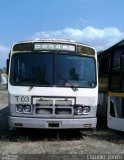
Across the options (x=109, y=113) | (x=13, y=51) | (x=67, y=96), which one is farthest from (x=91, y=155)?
(x=13, y=51)

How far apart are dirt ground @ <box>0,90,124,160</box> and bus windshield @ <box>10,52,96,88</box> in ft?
5.27

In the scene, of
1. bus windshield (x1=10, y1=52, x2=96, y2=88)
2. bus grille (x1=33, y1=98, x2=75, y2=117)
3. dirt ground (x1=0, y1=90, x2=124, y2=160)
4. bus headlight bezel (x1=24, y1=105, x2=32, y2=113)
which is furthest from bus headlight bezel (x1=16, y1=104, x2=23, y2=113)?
dirt ground (x1=0, y1=90, x2=124, y2=160)

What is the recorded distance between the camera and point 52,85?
39.6ft

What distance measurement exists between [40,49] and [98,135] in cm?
324

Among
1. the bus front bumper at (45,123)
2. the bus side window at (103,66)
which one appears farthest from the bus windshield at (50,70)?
the bus side window at (103,66)

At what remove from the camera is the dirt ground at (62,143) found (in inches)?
409

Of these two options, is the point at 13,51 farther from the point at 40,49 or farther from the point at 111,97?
the point at 111,97

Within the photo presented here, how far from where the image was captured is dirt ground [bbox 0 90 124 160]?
409 inches

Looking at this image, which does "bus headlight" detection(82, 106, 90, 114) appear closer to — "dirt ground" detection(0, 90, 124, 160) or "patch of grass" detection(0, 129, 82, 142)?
"dirt ground" detection(0, 90, 124, 160)

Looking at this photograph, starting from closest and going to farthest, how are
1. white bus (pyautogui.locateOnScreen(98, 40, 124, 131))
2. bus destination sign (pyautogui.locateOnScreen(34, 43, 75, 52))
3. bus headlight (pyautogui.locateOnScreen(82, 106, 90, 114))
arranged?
1. bus headlight (pyautogui.locateOnScreen(82, 106, 90, 114))
2. bus destination sign (pyautogui.locateOnScreen(34, 43, 75, 52))
3. white bus (pyautogui.locateOnScreen(98, 40, 124, 131))

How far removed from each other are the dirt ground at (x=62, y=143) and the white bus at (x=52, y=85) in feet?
1.69

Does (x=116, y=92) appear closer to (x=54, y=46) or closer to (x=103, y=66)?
(x=54, y=46)

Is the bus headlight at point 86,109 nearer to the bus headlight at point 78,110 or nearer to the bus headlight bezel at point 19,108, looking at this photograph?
the bus headlight at point 78,110

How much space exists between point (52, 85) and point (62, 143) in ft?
5.35
